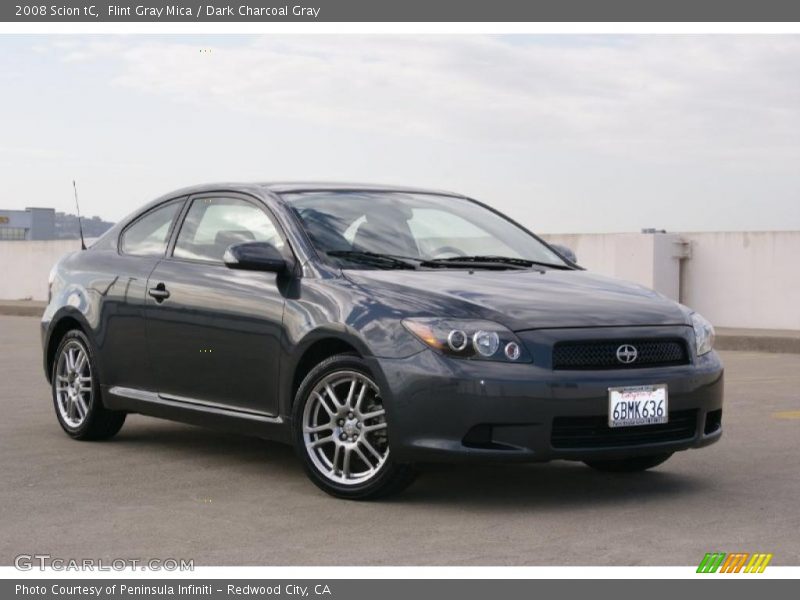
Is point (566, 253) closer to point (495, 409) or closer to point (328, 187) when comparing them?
point (328, 187)

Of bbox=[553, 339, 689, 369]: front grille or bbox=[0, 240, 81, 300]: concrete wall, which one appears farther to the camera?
bbox=[0, 240, 81, 300]: concrete wall

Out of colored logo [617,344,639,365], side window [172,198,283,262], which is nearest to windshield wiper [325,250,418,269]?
side window [172,198,283,262]

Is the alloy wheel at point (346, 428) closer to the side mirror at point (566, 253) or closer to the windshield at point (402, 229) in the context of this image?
the windshield at point (402, 229)

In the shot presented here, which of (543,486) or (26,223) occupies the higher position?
(543,486)

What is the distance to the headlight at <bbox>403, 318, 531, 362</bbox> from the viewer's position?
6586 millimetres

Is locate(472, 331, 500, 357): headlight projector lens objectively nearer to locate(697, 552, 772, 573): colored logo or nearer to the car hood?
the car hood

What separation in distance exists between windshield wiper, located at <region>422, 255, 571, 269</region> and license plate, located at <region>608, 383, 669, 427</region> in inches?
50.0

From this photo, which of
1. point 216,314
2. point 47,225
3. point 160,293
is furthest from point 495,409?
point 47,225

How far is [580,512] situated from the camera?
22.1 feet

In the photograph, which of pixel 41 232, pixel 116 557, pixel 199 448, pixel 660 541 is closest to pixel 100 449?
pixel 199 448

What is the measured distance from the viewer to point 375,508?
268 inches

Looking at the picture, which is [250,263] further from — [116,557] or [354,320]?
[116,557]

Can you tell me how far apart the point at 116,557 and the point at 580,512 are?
2190mm

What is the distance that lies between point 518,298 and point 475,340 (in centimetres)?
45
